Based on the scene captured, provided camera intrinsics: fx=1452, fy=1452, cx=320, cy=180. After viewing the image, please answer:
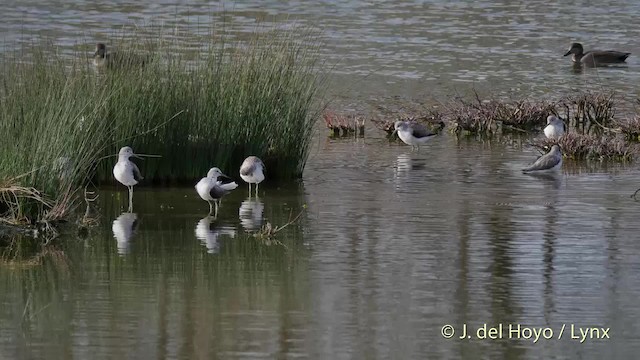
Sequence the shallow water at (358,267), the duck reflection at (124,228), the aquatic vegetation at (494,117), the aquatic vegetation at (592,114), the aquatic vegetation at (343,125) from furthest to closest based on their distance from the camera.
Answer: the aquatic vegetation at (592,114) < the aquatic vegetation at (494,117) < the aquatic vegetation at (343,125) < the duck reflection at (124,228) < the shallow water at (358,267)

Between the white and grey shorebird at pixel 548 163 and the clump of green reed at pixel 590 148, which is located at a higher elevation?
the clump of green reed at pixel 590 148

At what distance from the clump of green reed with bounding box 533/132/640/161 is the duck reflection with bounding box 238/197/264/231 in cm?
481

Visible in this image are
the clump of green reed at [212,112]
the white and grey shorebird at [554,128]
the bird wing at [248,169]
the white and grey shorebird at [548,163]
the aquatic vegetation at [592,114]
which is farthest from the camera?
the aquatic vegetation at [592,114]

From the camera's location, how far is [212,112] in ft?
49.0

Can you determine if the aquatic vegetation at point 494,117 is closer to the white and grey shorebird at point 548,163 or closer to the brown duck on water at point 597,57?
the white and grey shorebird at point 548,163

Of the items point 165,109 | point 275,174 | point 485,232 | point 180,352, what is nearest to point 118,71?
point 165,109

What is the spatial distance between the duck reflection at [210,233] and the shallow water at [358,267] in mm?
26

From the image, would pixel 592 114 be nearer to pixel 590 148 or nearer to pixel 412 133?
pixel 590 148

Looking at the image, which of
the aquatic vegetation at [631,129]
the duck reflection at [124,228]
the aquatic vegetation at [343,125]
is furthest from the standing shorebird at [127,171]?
the aquatic vegetation at [631,129]

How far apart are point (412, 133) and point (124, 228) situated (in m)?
6.35

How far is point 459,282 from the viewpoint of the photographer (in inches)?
423

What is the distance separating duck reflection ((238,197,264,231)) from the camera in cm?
1303

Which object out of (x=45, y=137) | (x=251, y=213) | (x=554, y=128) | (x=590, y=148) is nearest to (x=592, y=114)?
(x=554, y=128)

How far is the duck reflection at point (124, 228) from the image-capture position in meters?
11.9
